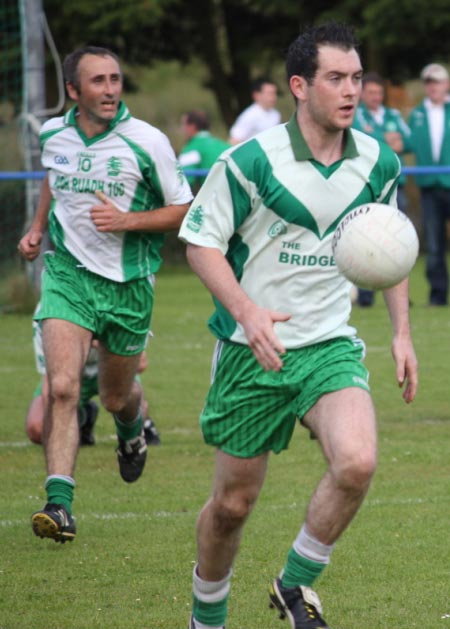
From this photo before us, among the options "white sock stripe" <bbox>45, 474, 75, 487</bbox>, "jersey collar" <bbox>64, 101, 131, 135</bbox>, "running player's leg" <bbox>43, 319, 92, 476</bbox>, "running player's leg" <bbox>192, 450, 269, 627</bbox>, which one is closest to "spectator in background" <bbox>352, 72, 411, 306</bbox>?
"jersey collar" <bbox>64, 101, 131, 135</bbox>

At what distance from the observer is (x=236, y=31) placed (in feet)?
90.3

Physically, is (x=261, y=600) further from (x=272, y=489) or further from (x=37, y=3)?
(x=37, y=3)

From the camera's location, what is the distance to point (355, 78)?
526 centimetres

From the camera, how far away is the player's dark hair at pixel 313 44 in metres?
5.29

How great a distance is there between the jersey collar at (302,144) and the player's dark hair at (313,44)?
177 millimetres

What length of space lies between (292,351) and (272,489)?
2.76 m

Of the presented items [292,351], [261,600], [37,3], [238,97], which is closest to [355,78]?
[292,351]

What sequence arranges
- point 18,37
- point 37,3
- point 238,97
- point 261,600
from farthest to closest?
point 238,97, point 18,37, point 37,3, point 261,600

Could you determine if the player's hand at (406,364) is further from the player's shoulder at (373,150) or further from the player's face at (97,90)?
the player's face at (97,90)

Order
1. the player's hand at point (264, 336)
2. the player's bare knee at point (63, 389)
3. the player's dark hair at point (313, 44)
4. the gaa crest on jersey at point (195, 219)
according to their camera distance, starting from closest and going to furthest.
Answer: the player's hand at point (264, 336) → the gaa crest on jersey at point (195, 219) → the player's dark hair at point (313, 44) → the player's bare knee at point (63, 389)

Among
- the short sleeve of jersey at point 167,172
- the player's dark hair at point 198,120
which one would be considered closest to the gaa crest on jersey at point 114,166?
the short sleeve of jersey at point 167,172

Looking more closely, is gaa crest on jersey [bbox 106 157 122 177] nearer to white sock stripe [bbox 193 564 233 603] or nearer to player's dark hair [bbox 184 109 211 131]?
white sock stripe [bbox 193 564 233 603]

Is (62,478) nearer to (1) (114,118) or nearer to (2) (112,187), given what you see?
(2) (112,187)

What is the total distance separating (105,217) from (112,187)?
256mm
